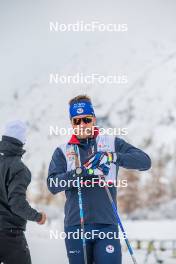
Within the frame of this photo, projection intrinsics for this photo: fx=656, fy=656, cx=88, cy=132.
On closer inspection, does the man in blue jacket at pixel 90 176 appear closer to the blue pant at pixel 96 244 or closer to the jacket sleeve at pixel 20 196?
the blue pant at pixel 96 244

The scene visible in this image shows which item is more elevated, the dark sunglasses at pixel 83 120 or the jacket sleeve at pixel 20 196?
the dark sunglasses at pixel 83 120

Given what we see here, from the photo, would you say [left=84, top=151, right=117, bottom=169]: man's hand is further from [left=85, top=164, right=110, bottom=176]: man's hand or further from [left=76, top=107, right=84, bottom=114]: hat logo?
[left=76, top=107, right=84, bottom=114]: hat logo

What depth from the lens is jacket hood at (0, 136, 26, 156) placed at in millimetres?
3504

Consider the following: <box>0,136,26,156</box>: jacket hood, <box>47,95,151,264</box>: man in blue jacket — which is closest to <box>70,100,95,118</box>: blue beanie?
<box>47,95,151,264</box>: man in blue jacket

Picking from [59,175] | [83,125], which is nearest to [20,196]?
[59,175]

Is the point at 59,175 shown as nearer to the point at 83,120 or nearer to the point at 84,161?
the point at 84,161

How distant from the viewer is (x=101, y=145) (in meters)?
3.47

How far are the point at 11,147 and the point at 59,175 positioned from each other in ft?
1.09

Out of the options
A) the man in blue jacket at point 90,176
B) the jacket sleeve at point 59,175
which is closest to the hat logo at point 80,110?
the man in blue jacket at point 90,176

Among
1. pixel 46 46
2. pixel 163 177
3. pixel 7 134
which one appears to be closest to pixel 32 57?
pixel 46 46

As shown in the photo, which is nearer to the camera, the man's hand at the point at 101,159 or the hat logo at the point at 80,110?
the man's hand at the point at 101,159

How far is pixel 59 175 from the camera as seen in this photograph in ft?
11.0

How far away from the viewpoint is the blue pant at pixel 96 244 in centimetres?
323

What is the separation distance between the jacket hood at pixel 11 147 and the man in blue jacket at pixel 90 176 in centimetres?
22
